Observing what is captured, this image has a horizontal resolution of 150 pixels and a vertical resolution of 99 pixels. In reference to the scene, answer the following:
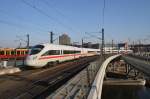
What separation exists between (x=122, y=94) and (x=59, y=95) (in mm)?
27739

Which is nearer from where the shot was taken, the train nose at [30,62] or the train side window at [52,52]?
the train nose at [30,62]

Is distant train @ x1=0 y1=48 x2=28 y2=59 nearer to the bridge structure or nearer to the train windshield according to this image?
the bridge structure

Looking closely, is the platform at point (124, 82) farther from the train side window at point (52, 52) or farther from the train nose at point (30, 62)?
the train nose at point (30, 62)

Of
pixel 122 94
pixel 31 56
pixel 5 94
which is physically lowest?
pixel 122 94

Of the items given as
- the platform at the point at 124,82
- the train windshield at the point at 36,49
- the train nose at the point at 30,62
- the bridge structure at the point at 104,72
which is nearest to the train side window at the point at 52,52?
the train windshield at the point at 36,49

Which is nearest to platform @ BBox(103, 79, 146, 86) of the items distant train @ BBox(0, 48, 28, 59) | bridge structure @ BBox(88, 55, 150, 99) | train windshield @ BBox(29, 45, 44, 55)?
bridge structure @ BBox(88, 55, 150, 99)

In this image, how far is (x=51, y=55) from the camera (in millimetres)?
27734

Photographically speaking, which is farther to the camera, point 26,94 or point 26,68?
point 26,68

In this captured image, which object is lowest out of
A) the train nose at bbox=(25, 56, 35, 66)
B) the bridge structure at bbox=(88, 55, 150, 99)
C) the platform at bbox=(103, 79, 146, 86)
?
the platform at bbox=(103, 79, 146, 86)

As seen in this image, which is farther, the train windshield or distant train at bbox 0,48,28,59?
distant train at bbox 0,48,28,59

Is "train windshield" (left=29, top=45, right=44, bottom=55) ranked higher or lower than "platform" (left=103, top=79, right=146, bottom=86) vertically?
higher

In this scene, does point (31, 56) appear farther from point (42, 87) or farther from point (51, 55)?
point (42, 87)

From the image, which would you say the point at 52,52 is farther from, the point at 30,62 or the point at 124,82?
the point at 124,82

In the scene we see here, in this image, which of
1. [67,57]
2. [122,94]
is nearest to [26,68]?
[67,57]
